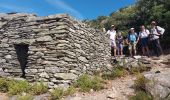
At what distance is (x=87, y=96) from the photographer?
12.1 metres

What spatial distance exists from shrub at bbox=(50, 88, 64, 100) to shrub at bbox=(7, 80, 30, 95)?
4.43ft

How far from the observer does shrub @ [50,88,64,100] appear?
11.8 m

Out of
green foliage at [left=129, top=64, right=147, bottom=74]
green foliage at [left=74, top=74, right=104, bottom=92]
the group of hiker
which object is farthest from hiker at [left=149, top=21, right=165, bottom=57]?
green foliage at [left=74, top=74, right=104, bottom=92]

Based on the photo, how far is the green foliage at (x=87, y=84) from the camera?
41.7ft

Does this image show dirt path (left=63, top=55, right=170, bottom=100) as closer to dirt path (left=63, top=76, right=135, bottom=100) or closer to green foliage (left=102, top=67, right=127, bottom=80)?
dirt path (left=63, top=76, right=135, bottom=100)

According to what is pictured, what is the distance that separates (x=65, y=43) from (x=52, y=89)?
1.89 m

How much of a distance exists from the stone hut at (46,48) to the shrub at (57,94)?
2.19 feet

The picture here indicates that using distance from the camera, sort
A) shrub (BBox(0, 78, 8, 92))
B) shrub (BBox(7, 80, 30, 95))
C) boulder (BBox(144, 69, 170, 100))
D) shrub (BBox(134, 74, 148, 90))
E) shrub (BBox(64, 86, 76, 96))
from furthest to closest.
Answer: shrub (BBox(0, 78, 8, 92))
shrub (BBox(7, 80, 30, 95))
shrub (BBox(134, 74, 148, 90))
shrub (BBox(64, 86, 76, 96))
boulder (BBox(144, 69, 170, 100))

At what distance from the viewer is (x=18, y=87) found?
12.8 m

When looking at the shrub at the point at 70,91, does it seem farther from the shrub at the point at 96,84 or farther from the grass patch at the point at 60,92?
the shrub at the point at 96,84

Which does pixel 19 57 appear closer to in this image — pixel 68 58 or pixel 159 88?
pixel 68 58

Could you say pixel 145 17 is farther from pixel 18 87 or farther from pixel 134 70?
pixel 18 87

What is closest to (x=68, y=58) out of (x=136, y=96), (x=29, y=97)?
(x=29, y=97)

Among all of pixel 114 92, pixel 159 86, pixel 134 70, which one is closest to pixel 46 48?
pixel 114 92
